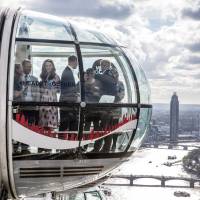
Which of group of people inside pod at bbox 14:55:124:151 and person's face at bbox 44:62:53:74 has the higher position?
person's face at bbox 44:62:53:74

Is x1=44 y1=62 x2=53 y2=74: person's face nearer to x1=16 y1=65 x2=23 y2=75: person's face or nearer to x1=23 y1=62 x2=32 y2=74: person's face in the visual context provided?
x1=23 y1=62 x2=32 y2=74: person's face

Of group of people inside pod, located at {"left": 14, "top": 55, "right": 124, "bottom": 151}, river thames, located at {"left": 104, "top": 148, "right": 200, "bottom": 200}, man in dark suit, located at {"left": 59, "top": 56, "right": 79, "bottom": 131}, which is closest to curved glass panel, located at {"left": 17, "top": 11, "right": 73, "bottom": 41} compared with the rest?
group of people inside pod, located at {"left": 14, "top": 55, "right": 124, "bottom": 151}

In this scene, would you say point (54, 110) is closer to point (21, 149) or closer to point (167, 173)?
Answer: point (21, 149)

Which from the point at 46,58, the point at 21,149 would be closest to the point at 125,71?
the point at 46,58

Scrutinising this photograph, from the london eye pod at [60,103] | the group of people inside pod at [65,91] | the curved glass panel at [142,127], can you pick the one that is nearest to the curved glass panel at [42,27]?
the london eye pod at [60,103]

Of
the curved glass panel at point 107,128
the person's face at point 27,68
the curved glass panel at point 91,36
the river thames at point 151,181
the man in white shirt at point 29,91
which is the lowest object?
the river thames at point 151,181

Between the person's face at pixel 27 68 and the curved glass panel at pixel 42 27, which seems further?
the curved glass panel at pixel 42 27

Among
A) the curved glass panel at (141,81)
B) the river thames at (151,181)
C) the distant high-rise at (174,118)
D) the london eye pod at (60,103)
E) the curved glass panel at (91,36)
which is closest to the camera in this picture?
the london eye pod at (60,103)

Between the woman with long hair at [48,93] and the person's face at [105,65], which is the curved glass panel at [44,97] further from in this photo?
the person's face at [105,65]
